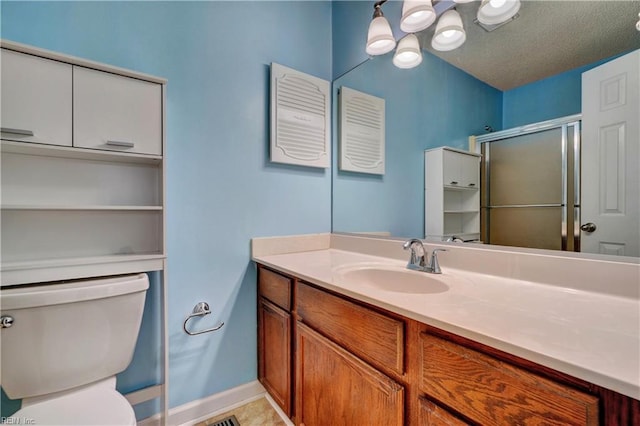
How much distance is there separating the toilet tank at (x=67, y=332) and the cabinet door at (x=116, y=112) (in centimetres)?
53

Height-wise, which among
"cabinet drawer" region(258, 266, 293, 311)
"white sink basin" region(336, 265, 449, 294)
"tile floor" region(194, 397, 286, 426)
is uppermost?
"white sink basin" region(336, 265, 449, 294)

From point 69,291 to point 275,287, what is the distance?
78 cm

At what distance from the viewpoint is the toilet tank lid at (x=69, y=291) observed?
0.88 m

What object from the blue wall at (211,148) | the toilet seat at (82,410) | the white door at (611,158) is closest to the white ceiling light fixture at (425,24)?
the white door at (611,158)

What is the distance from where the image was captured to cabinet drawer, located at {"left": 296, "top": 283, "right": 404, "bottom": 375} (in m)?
0.76

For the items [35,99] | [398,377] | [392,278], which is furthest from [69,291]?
[392,278]

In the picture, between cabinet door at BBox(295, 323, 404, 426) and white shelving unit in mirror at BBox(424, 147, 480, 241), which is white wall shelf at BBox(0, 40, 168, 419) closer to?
cabinet door at BBox(295, 323, 404, 426)

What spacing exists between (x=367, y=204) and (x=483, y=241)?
73 centimetres

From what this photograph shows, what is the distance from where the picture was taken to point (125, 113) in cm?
108

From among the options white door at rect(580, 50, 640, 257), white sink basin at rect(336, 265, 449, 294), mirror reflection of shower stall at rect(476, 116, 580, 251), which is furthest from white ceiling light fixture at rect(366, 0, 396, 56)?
white sink basin at rect(336, 265, 449, 294)

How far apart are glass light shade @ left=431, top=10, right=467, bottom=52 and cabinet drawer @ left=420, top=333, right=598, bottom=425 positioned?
1.30m

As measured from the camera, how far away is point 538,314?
664mm

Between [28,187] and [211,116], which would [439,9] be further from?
[28,187]

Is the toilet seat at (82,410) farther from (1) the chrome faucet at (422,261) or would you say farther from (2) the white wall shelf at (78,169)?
(1) the chrome faucet at (422,261)
